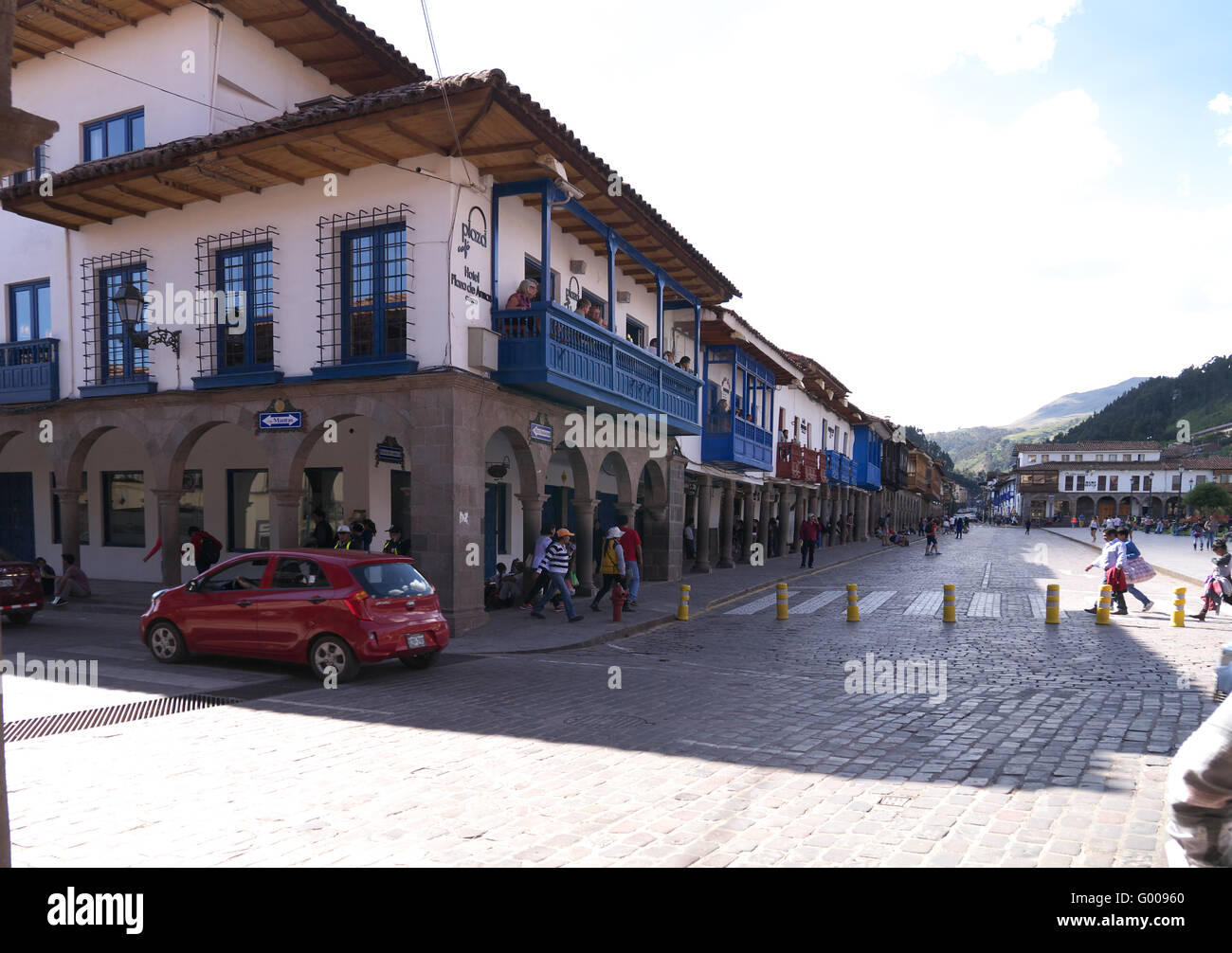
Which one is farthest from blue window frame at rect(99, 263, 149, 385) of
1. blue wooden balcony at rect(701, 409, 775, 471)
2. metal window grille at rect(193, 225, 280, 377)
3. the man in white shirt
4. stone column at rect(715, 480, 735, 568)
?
the man in white shirt

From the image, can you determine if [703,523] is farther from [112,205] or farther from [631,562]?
[112,205]

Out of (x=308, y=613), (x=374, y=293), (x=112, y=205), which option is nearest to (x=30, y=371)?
(x=112, y=205)

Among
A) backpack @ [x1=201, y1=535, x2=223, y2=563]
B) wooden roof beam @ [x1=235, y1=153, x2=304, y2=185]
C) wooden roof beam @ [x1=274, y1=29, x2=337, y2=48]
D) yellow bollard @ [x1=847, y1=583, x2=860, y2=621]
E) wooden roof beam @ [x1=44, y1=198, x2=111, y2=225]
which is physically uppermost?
wooden roof beam @ [x1=274, y1=29, x2=337, y2=48]

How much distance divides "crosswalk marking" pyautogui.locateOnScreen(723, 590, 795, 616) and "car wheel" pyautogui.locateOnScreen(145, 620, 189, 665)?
31.8 feet

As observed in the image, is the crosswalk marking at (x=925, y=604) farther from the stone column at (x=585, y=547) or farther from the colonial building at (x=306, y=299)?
→ the colonial building at (x=306, y=299)

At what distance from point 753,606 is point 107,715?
12.6 meters

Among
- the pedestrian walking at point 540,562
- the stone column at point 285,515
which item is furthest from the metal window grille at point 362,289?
the pedestrian walking at point 540,562

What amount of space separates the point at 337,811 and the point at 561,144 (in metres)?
10.3

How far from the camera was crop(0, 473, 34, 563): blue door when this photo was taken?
2009 centimetres

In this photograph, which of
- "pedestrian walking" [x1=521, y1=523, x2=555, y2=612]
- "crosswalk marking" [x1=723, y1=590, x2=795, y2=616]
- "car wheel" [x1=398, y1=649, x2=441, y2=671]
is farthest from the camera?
"crosswalk marking" [x1=723, y1=590, x2=795, y2=616]

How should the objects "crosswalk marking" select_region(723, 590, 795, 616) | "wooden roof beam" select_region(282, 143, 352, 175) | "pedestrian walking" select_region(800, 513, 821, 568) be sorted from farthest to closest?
"pedestrian walking" select_region(800, 513, 821, 568), "crosswalk marking" select_region(723, 590, 795, 616), "wooden roof beam" select_region(282, 143, 352, 175)

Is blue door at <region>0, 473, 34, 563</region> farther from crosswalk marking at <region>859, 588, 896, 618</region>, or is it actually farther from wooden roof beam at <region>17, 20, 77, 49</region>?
crosswalk marking at <region>859, 588, 896, 618</region>

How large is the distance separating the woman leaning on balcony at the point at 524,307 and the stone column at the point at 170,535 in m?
7.68

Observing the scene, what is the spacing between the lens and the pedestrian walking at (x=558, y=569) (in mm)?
13758
